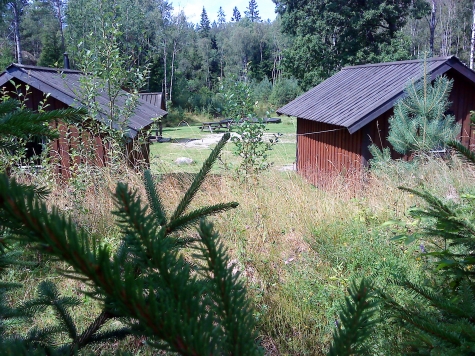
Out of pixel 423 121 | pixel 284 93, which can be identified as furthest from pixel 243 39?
pixel 423 121

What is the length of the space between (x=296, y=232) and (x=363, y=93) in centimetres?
733

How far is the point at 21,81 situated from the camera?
31.0 ft

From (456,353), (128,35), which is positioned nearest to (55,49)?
(128,35)

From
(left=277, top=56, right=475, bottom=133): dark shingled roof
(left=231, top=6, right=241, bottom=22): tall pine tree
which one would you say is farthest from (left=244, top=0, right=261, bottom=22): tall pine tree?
(left=277, top=56, right=475, bottom=133): dark shingled roof

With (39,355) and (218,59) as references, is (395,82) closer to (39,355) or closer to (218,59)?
(39,355)

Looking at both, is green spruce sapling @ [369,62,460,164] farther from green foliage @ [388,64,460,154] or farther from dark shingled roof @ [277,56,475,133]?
dark shingled roof @ [277,56,475,133]

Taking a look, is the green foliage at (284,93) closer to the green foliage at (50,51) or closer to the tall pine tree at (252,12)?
the green foliage at (50,51)

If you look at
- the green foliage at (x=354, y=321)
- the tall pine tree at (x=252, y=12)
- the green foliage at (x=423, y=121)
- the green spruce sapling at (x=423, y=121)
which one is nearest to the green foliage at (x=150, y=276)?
the green foliage at (x=354, y=321)

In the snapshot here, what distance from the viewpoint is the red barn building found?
9773 mm

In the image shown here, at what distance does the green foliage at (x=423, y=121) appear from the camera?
319 inches

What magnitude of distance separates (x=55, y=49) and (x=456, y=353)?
4284cm

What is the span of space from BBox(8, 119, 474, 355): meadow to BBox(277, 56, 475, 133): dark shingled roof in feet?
9.35

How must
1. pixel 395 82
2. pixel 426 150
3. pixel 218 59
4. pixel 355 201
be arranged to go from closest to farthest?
pixel 355 201 → pixel 426 150 → pixel 395 82 → pixel 218 59

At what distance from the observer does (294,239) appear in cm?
479
